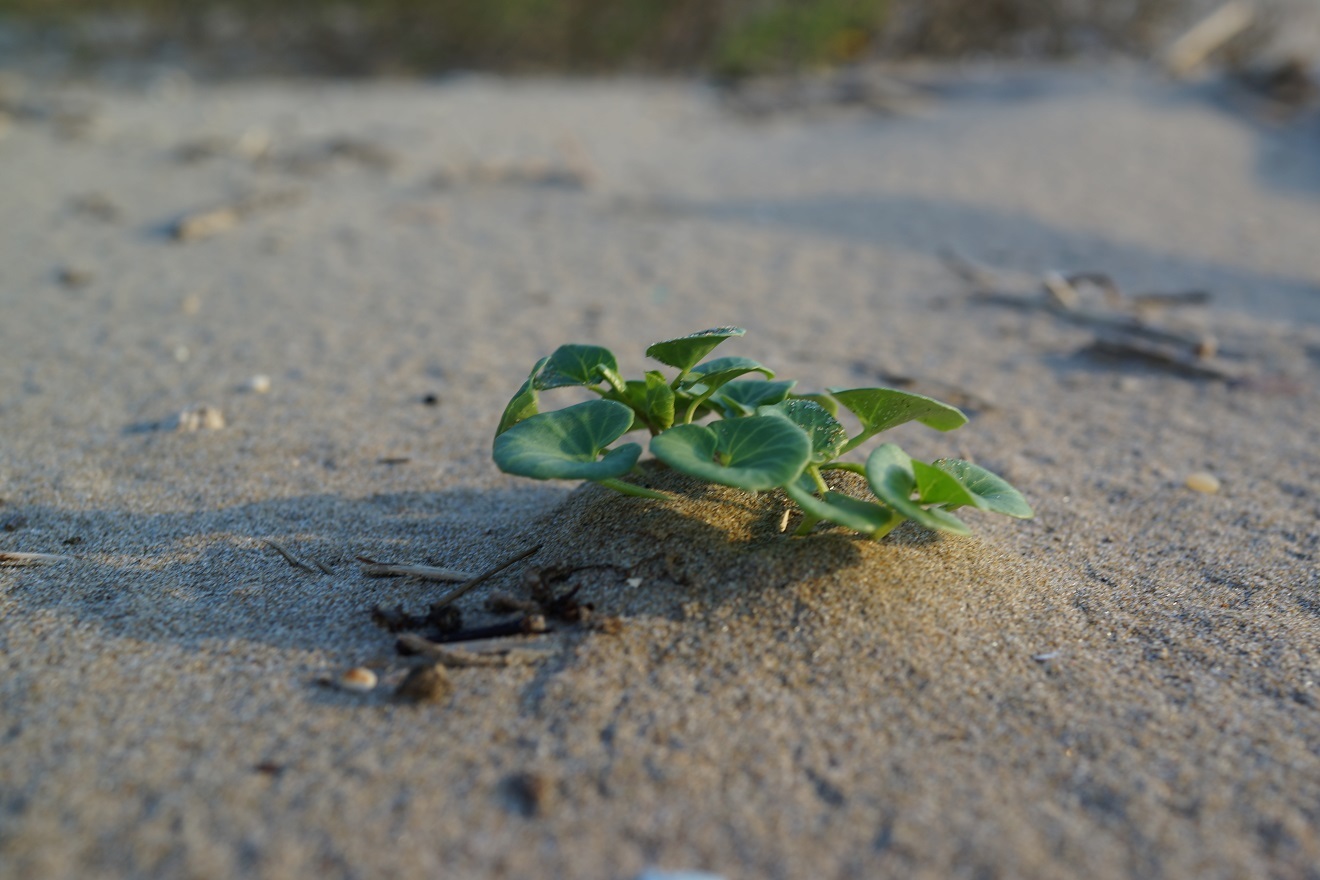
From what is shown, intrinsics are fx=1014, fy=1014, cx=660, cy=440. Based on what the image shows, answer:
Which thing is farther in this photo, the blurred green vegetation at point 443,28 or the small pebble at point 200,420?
the blurred green vegetation at point 443,28

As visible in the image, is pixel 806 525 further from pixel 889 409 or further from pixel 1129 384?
pixel 1129 384

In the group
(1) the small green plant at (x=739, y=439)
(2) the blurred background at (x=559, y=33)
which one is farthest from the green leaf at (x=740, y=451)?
(2) the blurred background at (x=559, y=33)

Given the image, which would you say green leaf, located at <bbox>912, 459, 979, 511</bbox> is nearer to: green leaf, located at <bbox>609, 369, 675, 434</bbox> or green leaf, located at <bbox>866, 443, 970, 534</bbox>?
green leaf, located at <bbox>866, 443, 970, 534</bbox>

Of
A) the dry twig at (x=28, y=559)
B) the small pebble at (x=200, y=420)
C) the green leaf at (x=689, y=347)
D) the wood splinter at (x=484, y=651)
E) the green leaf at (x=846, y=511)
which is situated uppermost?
the green leaf at (x=689, y=347)

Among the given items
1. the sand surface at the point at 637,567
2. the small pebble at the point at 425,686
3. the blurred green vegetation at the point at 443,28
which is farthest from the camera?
the blurred green vegetation at the point at 443,28

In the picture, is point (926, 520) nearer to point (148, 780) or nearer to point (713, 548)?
point (713, 548)

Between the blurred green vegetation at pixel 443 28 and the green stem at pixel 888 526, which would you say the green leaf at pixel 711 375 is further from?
the blurred green vegetation at pixel 443 28

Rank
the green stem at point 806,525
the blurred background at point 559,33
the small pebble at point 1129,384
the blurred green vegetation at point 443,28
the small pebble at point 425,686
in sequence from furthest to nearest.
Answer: the blurred green vegetation at point 443,28 < the blurred background at point 559,33 < the small pebble at point 1129,384 < the green stem at point 806,525 < the small pebble at point 425,686
